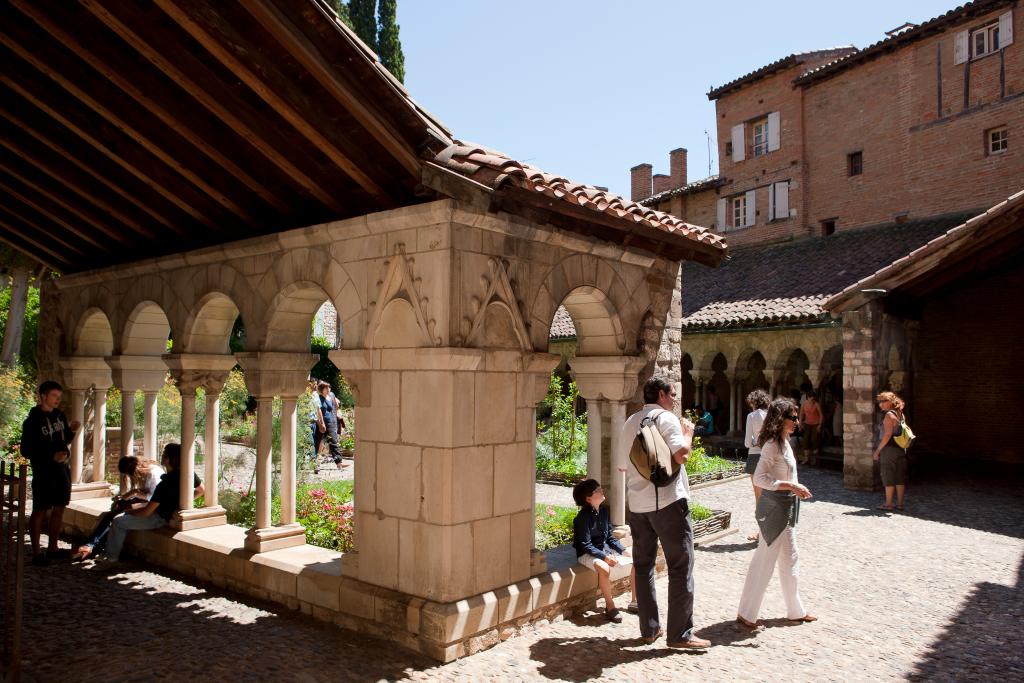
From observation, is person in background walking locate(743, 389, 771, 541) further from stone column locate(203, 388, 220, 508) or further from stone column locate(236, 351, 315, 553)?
stone column locate(203, 388, 220, 508)

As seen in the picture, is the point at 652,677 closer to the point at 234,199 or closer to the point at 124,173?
the point at 234,199

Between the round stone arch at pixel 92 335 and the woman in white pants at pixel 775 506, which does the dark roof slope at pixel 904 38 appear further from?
the round stone arch at pixel 92 335

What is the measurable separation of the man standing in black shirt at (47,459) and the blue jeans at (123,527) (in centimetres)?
48

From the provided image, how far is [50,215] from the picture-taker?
6.91 m

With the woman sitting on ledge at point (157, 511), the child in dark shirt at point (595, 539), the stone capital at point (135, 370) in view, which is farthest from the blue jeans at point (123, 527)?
the child in dark shirt at point (595, 539)

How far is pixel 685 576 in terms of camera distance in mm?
4359

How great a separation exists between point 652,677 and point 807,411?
999cm

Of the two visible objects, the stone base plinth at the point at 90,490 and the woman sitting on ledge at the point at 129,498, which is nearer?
the woman sitting on ledge at the point at 129,498

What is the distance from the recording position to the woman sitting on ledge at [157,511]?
6531 mm

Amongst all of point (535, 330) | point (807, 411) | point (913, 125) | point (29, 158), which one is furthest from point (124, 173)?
point (913, 125)

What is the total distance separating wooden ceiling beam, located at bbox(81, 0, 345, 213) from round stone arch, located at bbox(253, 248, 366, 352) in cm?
48

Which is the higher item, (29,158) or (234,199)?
(29,158)

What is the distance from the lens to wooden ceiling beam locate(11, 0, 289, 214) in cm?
384

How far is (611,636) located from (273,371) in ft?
10.4
